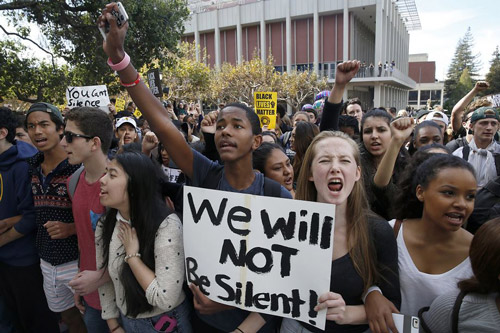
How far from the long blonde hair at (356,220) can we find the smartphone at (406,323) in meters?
0.18

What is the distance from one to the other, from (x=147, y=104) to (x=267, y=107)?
442cm

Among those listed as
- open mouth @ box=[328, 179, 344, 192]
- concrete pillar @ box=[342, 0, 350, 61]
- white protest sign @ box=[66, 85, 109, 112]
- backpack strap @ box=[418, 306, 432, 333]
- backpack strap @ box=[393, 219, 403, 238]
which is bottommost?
backpack strap @ box=[418, 306, 432, 333]

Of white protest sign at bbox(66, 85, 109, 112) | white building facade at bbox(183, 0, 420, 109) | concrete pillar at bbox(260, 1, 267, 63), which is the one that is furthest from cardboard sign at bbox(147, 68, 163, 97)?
concrete pillar at bbox(260, 1, 267, 63)

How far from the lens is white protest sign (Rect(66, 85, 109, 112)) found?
21.0 feet

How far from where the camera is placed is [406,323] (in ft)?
4.75

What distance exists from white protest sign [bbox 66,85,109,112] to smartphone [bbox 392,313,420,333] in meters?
6.27

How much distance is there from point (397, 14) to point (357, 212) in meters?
52.7

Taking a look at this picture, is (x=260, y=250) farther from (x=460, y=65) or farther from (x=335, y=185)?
(x=460, y=65)

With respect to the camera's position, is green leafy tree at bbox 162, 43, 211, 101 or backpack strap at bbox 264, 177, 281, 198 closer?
backpack strap at bbox 264, 177, 281, 198

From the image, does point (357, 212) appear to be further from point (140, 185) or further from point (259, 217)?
point (140, 185)

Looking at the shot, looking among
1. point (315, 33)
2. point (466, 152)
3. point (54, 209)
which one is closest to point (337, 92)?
point (466, 152)

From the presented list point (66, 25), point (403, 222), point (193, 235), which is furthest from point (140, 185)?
point (66, 25)

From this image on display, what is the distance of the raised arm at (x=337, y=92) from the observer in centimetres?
250

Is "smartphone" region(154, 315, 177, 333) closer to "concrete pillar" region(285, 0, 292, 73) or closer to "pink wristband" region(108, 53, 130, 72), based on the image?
"pink wristband" region(108, 53, 130, 72)
